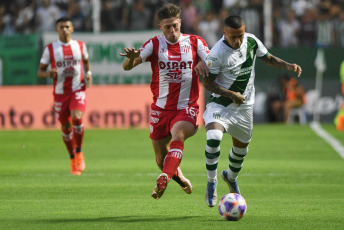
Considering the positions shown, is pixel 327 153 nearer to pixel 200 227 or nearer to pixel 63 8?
pixel 200 227

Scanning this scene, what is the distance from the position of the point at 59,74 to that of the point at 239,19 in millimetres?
5627

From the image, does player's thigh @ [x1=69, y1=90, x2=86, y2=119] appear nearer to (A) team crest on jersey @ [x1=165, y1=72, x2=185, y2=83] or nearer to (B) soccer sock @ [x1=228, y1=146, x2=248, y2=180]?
(A) team crest on jersey @ [x1=165, y1=72, x2=185, y2=83]

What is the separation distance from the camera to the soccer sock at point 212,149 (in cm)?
900

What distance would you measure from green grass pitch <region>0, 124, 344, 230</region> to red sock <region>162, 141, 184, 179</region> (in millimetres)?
479

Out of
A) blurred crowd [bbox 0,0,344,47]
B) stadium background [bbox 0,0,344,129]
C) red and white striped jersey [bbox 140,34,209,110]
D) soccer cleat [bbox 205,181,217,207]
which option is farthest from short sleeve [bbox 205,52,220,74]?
blurred crowd [bbox 0,0,344,47]

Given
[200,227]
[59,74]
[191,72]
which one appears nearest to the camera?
[200,227]

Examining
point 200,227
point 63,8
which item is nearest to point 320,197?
point 200,227

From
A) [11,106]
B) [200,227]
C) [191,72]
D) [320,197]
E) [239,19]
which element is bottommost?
[11,106]

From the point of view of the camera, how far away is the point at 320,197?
1055 centimetres

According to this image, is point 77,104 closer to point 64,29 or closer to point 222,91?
point 64,29

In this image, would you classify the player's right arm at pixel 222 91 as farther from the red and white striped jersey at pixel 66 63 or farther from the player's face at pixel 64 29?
the player's face at pixel 64 29

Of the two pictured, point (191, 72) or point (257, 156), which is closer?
point (191, 72)

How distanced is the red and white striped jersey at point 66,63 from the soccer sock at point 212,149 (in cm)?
533

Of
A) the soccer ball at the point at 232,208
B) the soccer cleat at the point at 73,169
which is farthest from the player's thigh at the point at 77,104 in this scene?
the soccer ball at the point at 232,208
